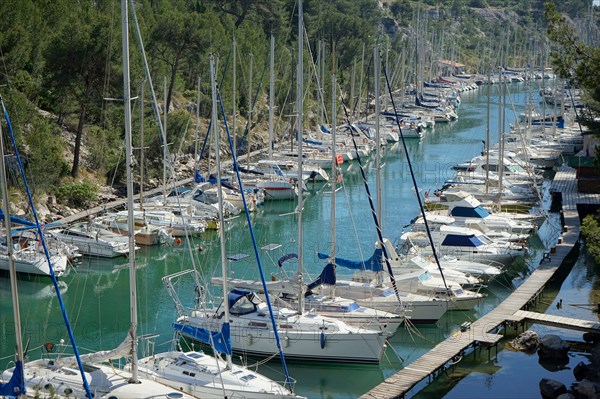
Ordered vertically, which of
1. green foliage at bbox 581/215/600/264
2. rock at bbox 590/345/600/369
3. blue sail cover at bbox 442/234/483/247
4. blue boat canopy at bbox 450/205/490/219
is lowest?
rock at bbox 590/345/600/369

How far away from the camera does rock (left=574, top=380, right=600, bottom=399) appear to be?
2245cm

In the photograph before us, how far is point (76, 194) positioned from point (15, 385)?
23277 millimetres

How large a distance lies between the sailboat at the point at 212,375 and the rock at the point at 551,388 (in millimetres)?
6665

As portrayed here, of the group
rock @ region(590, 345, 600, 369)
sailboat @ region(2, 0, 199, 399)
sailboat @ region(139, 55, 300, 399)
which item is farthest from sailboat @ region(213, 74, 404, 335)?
sailboat @ region(2, 0, 199, 399)

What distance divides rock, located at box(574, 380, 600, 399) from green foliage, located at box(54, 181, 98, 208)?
25.7m

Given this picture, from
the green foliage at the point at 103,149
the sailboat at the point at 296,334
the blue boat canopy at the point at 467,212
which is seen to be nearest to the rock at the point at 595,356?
the sailboat at the point at 296,334

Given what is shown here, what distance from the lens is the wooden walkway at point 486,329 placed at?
77.5 feet

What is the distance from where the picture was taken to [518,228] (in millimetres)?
38875

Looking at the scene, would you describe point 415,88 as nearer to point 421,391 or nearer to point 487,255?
point 487,255

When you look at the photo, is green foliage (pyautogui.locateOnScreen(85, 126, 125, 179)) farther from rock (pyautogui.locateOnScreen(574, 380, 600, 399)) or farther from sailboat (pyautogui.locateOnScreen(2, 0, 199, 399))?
rock (pyautogui.locateOnScreen(574, 380, 600, 399))

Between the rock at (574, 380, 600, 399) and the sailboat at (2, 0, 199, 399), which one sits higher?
the sailboat at (2, 0, 199, 399)

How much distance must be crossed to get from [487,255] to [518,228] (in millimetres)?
4774

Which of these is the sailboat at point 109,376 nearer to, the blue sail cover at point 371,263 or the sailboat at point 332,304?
the sailboat at point 332,304

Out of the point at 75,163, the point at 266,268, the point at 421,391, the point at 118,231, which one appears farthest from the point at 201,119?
the point at 421,391
